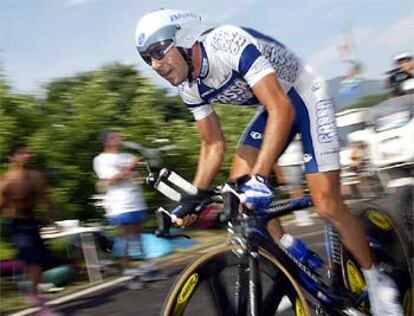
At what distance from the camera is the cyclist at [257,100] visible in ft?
11.4

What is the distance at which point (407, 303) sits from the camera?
4277mm

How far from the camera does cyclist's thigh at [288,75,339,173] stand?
382 centimetres

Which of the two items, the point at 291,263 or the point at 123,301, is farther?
the point at 123,301

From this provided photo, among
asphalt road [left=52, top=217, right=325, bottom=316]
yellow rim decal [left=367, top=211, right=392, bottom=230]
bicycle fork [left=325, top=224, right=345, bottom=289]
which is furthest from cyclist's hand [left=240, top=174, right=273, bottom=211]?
asphalt road [left=52, top=217, right=325, bottom=316]

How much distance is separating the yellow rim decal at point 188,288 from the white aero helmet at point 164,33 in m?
1.01

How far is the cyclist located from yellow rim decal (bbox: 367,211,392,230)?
0.28 meters

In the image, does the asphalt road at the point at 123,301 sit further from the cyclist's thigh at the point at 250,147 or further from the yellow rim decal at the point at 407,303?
the cyclist's thigh at the point at 250,147

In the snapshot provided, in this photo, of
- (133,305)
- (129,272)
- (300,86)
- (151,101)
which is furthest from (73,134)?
(300,86)

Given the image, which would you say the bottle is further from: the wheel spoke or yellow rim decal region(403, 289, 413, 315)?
yellow rim decal region(403, 289, 413, 315)

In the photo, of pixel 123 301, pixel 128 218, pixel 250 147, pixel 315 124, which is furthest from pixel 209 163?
pixel 128 218

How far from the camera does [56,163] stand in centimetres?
1059

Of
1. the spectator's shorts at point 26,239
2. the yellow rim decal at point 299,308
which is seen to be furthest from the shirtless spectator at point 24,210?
the yellow rim decal at point 299,308

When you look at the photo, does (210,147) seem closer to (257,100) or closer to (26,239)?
(257,100)

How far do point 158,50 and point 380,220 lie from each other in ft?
5.60
